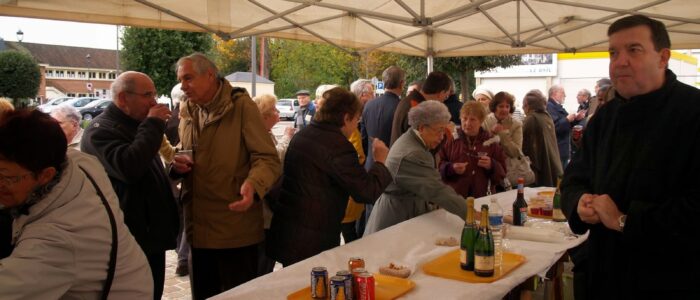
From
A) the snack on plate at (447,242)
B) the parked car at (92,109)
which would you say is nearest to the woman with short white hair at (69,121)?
the snack on plate at (447,242)

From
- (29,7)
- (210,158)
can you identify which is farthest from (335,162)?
(29,7)

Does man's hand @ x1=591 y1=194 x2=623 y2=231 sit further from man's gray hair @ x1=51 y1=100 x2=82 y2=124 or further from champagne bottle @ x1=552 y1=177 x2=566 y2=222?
man's gray hair @ x1=51 y1=100 x2=82 y2=124

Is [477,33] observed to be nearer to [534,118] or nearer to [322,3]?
[534,118]

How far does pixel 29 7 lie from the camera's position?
353 cm

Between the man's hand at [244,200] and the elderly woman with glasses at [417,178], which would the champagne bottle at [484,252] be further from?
the man's hand at [244,200]

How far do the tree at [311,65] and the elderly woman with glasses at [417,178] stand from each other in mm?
31357

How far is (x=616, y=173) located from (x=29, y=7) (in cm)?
343

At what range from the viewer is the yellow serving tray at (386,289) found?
6.84 feet

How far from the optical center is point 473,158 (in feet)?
14.5

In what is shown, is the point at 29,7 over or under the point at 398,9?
under

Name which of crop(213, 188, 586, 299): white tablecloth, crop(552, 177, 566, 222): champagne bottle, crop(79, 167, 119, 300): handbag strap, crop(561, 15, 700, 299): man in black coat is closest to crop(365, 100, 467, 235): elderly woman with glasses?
crop(213, 188, 586, 299): white tablecloth

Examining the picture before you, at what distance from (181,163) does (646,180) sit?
6.89 ft

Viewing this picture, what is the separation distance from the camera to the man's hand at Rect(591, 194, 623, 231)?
1846mm

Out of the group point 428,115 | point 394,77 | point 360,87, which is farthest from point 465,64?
point 428,115
